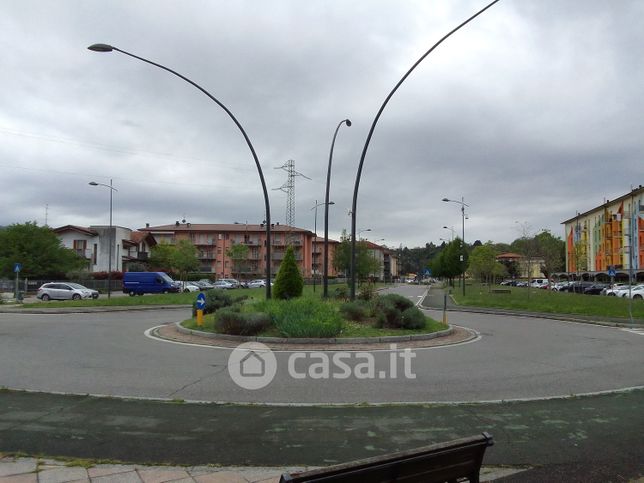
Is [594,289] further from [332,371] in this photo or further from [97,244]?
[97,244]

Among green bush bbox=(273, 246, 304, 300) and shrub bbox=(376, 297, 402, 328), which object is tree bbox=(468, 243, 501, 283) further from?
A: shrub bbox=(376, 297, 402, 328)

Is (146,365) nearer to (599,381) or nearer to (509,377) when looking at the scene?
(509,377)

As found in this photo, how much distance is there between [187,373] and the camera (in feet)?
30.8

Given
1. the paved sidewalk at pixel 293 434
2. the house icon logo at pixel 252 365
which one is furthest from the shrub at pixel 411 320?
the paved sidewalk at pixel 293 434

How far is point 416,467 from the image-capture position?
9.83 ft

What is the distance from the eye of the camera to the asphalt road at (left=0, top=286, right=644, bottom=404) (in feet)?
25.8

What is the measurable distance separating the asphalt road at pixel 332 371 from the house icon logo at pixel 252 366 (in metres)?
0.17

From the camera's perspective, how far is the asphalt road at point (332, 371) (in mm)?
7852

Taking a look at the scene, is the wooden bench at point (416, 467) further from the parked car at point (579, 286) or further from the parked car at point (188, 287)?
the parked car at point (579, 286)

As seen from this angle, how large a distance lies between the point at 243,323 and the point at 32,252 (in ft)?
170

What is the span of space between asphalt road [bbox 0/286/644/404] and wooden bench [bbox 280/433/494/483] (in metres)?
4.21

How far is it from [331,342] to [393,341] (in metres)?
1.79

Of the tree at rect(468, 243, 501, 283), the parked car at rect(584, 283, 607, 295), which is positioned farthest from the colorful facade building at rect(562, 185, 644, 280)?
the tree at rect(468, 243, 501, 283)

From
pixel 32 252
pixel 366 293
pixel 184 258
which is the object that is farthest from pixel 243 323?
pixel 184 258
